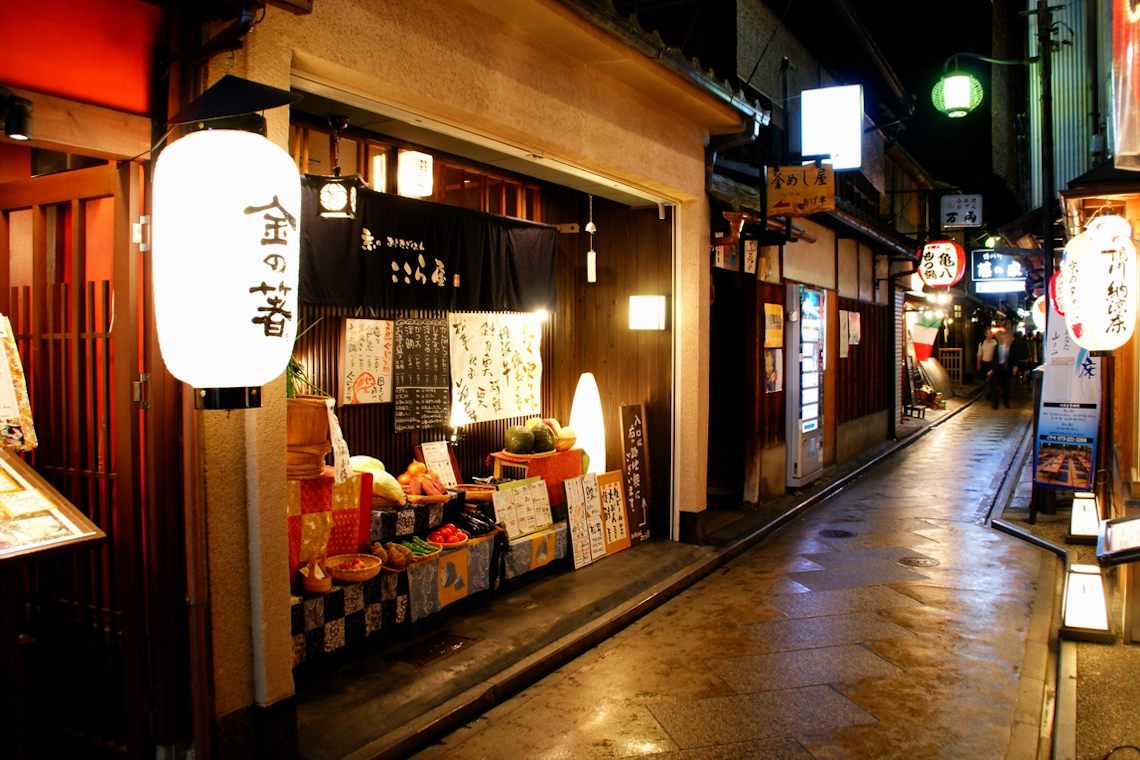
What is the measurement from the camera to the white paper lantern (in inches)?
172

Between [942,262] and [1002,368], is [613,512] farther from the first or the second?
[1002,368]

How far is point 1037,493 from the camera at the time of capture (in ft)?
45.5

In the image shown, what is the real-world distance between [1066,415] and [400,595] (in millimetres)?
12016

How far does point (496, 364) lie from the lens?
1072 centimetres

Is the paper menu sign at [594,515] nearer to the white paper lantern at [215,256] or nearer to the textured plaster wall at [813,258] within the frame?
the white paper lantern at [215,256]

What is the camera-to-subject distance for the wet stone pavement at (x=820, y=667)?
21.0 feet

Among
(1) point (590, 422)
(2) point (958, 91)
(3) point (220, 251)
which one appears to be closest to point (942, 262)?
(2) point (958, 91)

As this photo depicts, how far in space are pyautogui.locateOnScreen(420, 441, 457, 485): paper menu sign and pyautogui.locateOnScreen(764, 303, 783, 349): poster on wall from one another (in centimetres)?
790

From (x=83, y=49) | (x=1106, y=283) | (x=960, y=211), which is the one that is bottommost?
(x=1106, y=283)

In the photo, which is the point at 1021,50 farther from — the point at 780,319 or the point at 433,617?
the point at 433,617

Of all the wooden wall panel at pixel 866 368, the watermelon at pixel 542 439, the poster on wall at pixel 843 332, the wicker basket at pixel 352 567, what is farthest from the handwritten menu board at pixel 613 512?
the poster on wall at pixel 843 332

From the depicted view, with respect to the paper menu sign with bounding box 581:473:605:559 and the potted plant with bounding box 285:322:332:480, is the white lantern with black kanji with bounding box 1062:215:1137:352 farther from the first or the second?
the potted plant with bounding box 285:322:332:480

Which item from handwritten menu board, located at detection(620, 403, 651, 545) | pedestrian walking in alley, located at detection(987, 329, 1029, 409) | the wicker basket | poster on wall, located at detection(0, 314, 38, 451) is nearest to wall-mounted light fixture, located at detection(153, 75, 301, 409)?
poster on wall, located at detection(0, 314, 38, 451)

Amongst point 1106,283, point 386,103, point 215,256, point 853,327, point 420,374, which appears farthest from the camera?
point 853,327
